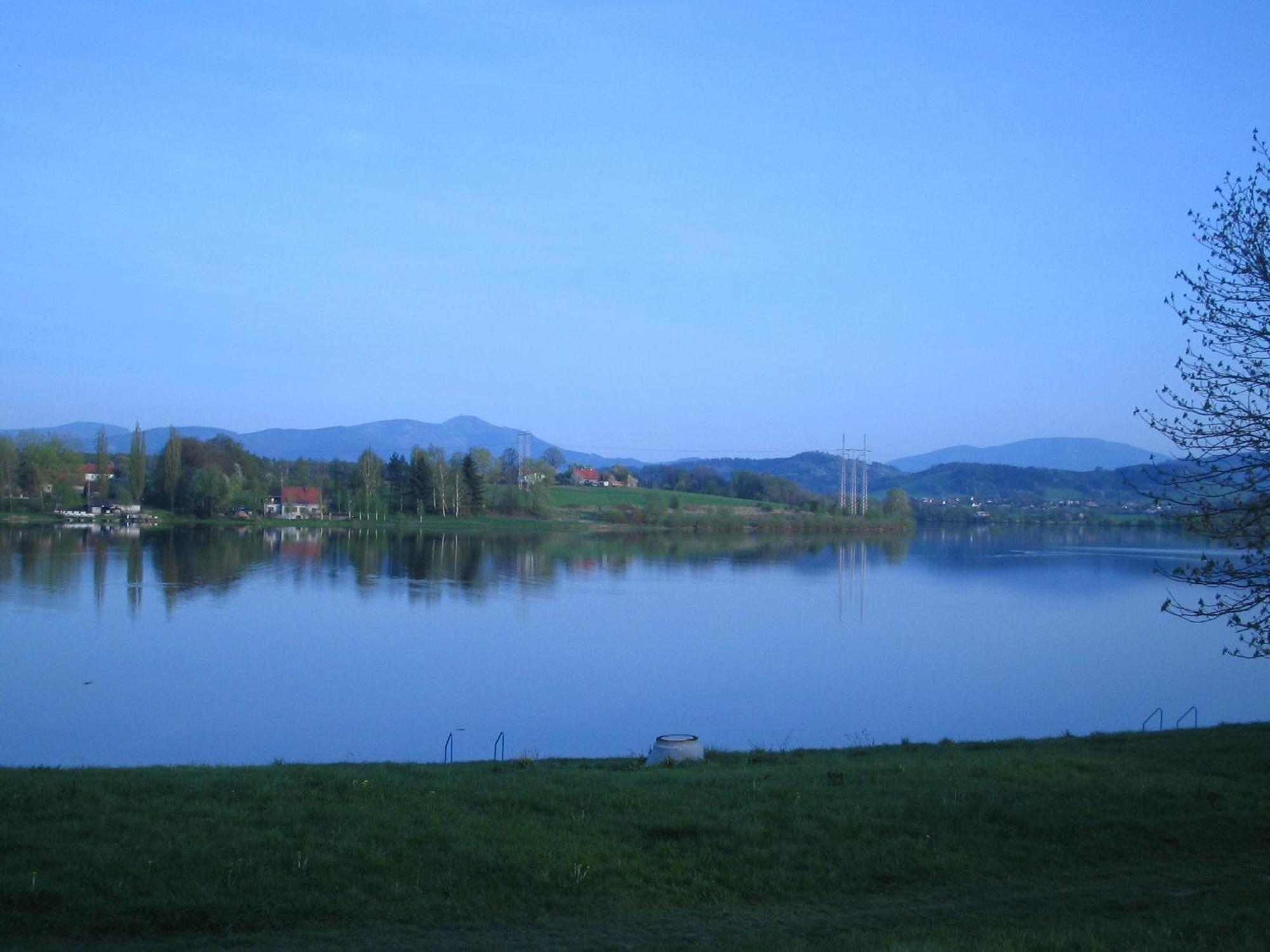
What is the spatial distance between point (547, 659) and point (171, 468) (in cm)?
6681

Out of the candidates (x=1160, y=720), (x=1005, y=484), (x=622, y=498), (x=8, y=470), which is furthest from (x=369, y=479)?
(x=1005, y=484)

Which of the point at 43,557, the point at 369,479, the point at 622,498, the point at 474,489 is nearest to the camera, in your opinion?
the point at 43,557

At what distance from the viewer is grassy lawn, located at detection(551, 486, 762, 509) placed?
8756 cm

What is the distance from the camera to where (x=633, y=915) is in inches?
208

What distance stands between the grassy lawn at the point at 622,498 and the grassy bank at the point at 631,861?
77.2 metres

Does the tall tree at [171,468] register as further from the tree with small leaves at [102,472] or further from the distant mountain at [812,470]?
the distant mountain at [812,470]

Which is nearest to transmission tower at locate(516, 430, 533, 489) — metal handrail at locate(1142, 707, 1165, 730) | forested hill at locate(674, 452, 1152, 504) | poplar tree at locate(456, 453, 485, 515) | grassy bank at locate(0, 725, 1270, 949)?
poplar tree at locate(456, 453, 485, 515)

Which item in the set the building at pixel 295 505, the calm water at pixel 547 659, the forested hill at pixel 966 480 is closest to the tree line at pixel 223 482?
the building at pixel 295 505

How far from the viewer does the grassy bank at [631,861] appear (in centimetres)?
492

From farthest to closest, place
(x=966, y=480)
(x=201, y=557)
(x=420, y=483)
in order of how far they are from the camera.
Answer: (x=966, y=480) → (x=420, y=483) → (x=201, y=557)

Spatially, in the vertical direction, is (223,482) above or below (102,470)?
below

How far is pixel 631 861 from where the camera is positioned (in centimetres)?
594

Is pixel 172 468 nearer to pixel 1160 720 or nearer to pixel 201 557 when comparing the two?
pixel 201 557

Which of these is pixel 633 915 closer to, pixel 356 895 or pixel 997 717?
pixel 356 895
